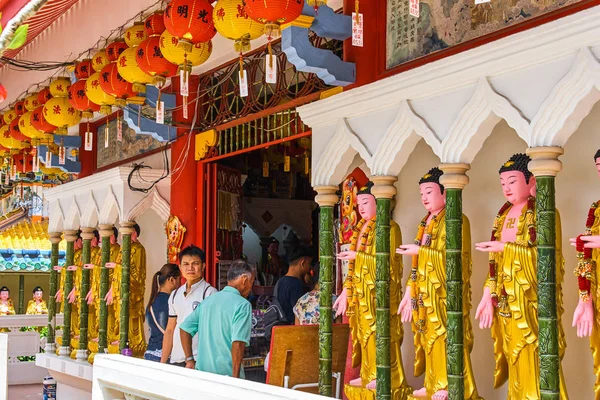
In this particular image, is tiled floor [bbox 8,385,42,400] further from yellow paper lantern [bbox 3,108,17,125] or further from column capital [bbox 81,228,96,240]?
yellow paper lantern [bbox 3,108,17,125]

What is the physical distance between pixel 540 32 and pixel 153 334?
369 centimetres

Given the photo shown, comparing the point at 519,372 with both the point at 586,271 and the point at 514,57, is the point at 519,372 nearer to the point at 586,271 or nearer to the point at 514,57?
the point at 586,271

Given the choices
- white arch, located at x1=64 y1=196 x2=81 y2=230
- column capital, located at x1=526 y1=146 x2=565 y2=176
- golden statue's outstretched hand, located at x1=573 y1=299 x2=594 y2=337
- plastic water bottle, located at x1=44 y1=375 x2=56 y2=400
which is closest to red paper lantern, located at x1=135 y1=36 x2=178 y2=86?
white arch, located at x1=64 y1=196 x2=81 y2=230

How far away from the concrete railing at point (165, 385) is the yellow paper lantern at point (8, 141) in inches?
272

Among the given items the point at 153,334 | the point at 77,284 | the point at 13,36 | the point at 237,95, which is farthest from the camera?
the point at 77,284

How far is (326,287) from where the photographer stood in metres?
4.95

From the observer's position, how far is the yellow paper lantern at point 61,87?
7.95 meters

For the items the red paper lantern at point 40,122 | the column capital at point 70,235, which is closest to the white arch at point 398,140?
the red paper lantern at point 40,122

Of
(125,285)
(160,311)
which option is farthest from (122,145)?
(160,311)

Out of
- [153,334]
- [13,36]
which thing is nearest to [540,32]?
[13,36]

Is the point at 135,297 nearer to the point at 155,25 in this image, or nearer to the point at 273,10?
the point at 155,25

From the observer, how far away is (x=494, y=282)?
3936mm

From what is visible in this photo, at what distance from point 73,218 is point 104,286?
1.26 m

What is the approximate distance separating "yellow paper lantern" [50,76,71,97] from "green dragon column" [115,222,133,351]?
5.00 ft
